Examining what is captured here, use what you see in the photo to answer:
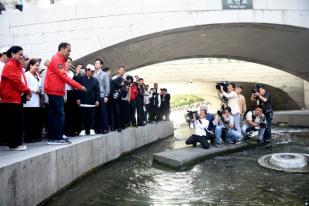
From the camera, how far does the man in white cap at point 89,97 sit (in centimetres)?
710

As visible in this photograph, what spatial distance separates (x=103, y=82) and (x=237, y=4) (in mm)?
6610

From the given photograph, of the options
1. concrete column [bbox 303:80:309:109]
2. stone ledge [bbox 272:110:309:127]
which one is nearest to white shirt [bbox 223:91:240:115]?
stone ledge [bbox 272:110:309:127]

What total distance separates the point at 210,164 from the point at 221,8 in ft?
22.1

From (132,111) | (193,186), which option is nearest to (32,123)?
(193,186)

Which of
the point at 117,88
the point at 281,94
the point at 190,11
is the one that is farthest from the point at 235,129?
the point at 281,94

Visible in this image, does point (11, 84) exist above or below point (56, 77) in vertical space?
below

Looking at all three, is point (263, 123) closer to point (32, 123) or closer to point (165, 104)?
point (165, 104)

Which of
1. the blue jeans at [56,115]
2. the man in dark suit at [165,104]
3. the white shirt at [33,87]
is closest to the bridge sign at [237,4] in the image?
the man in dark suit at [165,104]

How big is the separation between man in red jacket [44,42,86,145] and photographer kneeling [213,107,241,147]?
4.61 metres

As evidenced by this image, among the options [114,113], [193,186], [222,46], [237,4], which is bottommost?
[193,186]

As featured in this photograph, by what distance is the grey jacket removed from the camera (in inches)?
298

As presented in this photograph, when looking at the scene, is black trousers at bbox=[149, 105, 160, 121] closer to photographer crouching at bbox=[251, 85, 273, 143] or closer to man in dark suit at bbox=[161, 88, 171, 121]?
man in dark suit at bbox=[161, 88, 171, 121]

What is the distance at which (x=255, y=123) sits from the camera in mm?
9273

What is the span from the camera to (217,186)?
17.4 ft
